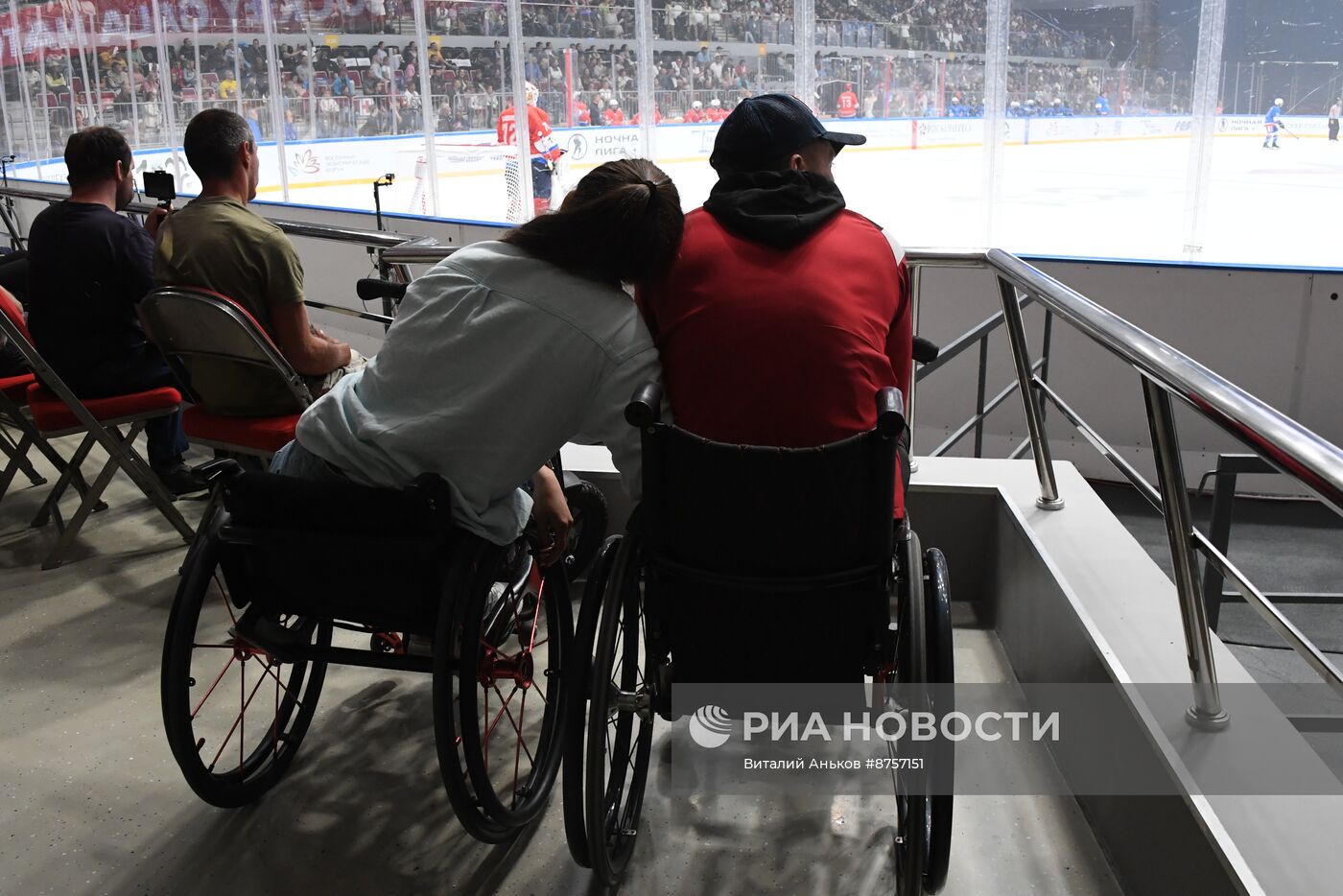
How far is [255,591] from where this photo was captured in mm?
1567

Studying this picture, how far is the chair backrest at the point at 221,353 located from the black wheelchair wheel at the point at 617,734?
1.06 m

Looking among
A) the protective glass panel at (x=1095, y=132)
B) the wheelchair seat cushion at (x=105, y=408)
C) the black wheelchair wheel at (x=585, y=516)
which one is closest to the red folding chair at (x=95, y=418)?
the wheelchair seat cushion at (x=105, y=408)

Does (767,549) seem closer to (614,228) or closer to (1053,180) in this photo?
(614,228)

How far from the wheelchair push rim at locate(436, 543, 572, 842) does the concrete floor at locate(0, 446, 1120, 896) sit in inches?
3.7

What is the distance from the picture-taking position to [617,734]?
1.63 m

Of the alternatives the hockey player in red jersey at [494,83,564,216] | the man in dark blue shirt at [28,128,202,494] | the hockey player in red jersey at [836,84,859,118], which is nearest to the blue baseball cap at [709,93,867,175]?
the man in dark blue shirt at [28,128,202,494]

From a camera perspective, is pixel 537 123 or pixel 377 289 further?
pixel 537 123

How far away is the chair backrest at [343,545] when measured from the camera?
1.42 meters

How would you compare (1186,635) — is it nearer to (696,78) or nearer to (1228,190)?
(1228,190)

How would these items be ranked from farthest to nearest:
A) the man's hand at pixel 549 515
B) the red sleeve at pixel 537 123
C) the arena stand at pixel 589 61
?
the red sleeve at pixel 537 123, the arena stand at pixel 589 61, the man's hand at pixel 549 515

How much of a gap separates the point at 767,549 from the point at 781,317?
264 millimetres

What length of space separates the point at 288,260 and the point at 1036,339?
3.40 meters

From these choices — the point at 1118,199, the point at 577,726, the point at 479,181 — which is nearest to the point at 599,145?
the point at 479,181

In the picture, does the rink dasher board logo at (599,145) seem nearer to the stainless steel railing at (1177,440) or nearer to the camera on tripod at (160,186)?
the camera on tripod at (160,186)
